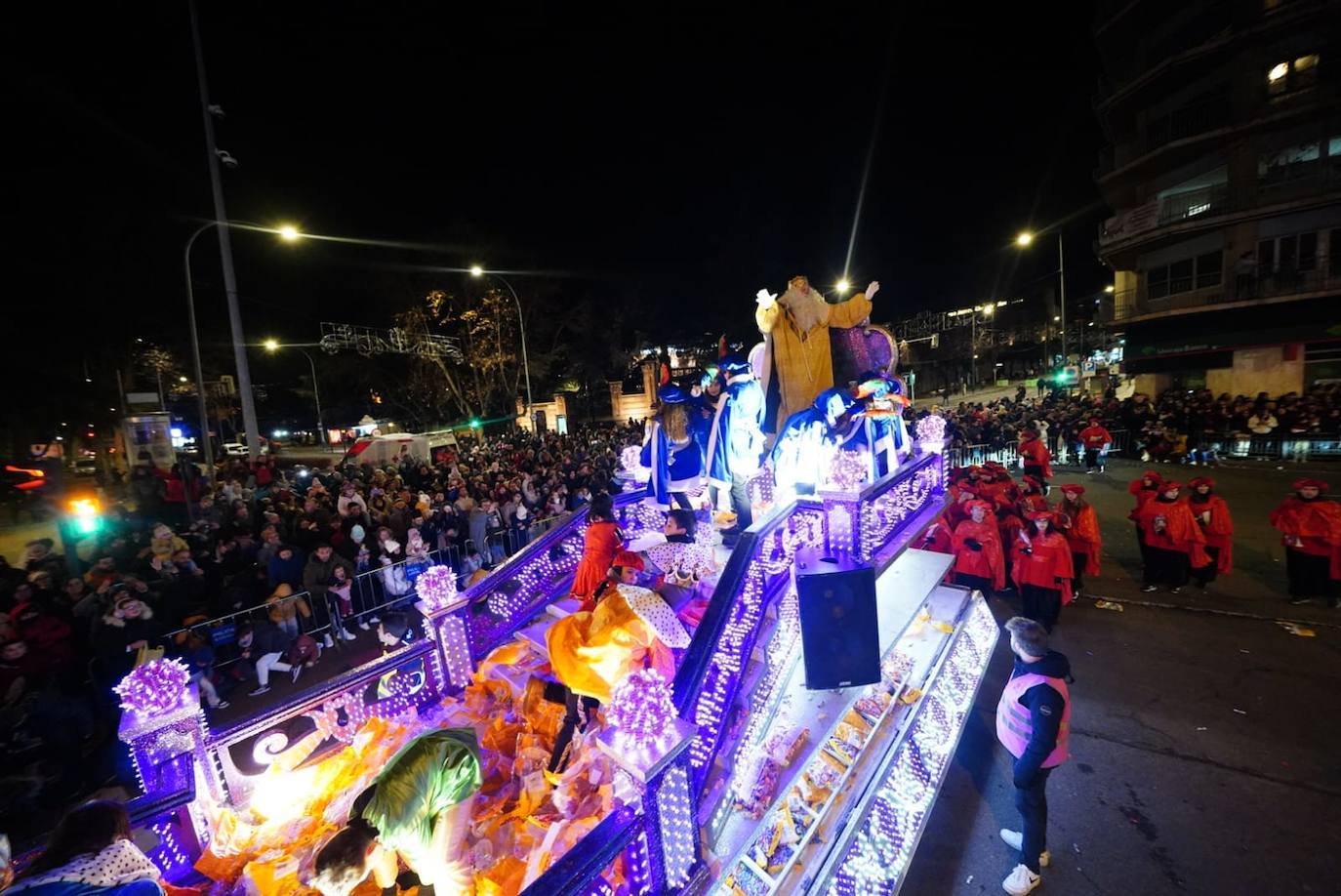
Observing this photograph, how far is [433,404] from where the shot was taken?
34875mm

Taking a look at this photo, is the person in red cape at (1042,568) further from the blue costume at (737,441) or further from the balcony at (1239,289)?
the balcony at (1239,289)

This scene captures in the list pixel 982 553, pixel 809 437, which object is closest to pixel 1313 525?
pixel 982 553

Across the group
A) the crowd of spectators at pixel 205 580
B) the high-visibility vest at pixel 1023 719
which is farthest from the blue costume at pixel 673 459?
the crowd of spectators at pixel 205 580

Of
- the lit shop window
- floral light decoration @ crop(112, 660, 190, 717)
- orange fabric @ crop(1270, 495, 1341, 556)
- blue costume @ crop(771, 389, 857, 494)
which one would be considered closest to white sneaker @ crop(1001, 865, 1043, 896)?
blue costume @ crop(771, 389, 857, 494)

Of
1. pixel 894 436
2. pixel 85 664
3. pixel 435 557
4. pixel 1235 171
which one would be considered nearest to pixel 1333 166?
pixel 1235 171

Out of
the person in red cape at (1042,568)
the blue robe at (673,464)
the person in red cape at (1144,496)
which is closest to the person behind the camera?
the blue robe at (673,464)

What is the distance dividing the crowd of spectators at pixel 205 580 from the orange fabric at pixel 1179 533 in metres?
10.8

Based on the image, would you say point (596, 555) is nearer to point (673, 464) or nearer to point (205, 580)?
point (673, 464)

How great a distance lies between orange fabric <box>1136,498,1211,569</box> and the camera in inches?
299

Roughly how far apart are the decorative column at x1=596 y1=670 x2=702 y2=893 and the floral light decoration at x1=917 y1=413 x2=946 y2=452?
17.9 feet

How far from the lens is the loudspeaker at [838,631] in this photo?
371 cm

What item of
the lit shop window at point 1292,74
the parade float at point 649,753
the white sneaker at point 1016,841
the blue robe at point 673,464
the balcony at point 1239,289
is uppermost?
the lit shop window at point 1292,74

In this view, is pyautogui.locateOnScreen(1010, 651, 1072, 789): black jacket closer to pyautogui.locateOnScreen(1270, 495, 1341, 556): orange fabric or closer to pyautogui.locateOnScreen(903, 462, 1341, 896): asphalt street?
pyautogui.locateOnScreen(903, 462, 1341, 896): asphalt street

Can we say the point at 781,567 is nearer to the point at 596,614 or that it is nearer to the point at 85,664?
the point at 596,614
